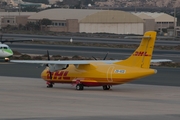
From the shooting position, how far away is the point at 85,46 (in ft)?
291

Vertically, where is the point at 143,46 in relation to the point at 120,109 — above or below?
above

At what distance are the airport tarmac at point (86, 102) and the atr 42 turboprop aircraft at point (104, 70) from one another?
24.8 inches

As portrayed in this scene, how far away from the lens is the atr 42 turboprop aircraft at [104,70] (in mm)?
37094

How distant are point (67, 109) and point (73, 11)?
365ft

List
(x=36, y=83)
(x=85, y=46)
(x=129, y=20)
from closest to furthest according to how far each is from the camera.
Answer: (x=36, y=83)
(x=85, y=46)
(x=129, y=20)

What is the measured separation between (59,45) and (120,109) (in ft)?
198

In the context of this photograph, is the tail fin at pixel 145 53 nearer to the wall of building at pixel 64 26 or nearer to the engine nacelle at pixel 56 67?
the engine nacelle at pixel 56 67

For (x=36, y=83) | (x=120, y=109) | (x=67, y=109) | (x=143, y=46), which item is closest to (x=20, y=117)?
(x=67, y=109)

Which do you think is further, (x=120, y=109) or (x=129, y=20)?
(x=129, y=20)

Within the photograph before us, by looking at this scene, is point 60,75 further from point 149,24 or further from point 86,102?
point 149,24

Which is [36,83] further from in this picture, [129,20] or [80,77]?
[129,20]

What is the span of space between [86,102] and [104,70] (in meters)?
5.71

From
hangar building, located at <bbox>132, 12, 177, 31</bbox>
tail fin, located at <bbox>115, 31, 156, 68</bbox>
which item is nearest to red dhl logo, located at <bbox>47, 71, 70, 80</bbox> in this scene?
tail fin, located at <bbox>115, 31, 156, 68</bbox>

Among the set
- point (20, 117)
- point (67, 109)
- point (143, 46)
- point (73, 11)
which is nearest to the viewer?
point (20, 117)
